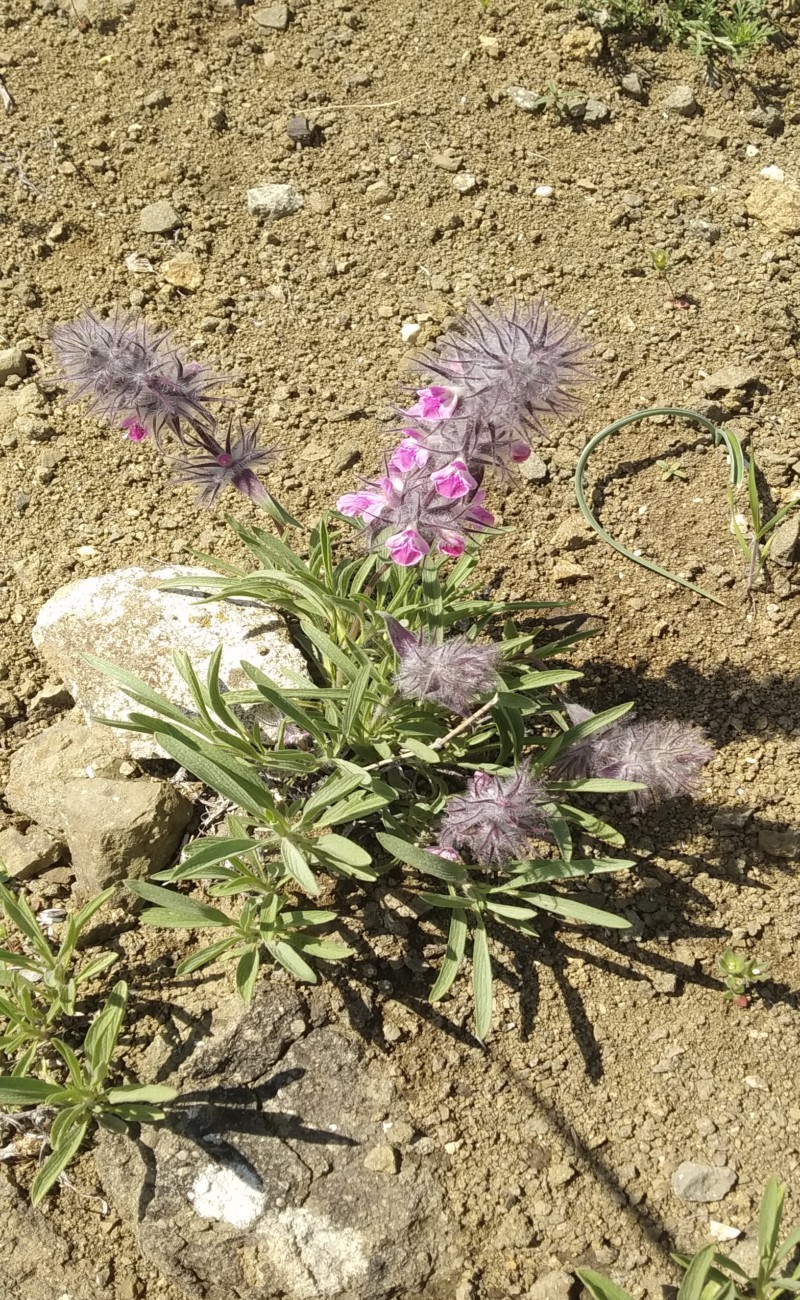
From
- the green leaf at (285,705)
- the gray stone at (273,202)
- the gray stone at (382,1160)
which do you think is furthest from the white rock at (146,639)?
the gray stone at (273,202)

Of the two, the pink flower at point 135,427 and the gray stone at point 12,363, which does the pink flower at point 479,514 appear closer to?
the pink flower at point 135,427

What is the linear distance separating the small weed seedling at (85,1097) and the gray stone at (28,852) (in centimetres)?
62

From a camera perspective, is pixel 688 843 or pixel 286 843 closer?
pixel 286 843

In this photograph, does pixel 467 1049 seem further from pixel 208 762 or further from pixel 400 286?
pixel 400 286

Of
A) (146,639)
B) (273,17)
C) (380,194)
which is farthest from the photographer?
(273,17)

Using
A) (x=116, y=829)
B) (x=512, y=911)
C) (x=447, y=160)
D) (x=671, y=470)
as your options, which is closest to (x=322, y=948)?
(x=512, y=911)

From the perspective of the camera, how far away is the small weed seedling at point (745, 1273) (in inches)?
96.4

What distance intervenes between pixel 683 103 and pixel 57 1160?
201 inches

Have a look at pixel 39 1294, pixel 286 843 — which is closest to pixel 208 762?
pixel 286 843

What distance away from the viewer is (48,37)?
5.04m

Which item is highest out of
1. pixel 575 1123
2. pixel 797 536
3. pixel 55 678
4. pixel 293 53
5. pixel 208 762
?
pixel 293 53

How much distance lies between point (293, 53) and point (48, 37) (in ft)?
3.94

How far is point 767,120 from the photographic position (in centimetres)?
492

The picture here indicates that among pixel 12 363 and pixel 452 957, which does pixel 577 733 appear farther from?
pixel 12 363
